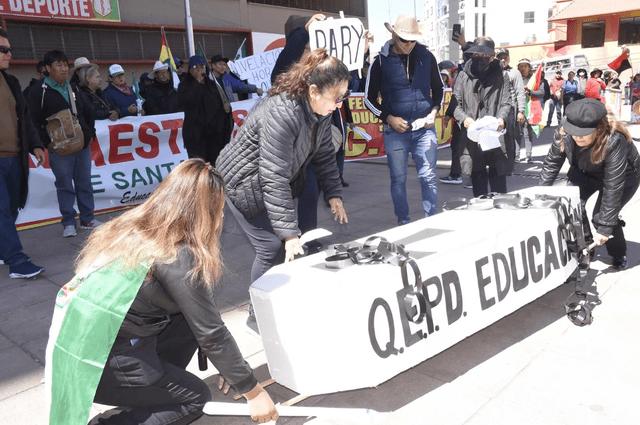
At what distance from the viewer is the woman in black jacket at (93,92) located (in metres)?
6.49

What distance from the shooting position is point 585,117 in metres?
3.48

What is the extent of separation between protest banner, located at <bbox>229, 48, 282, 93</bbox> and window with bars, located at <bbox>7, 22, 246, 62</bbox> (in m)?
5.86

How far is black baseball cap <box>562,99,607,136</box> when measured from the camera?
3473 millimetres

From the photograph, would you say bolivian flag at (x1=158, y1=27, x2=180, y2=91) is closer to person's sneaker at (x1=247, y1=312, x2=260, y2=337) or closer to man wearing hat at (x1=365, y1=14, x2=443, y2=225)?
man wearing hat at (x1=365, y1=14, x2=443, y2=225)

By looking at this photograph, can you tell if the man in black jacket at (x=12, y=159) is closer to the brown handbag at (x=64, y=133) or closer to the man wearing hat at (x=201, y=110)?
the brown handbag at (x=64, y=133)

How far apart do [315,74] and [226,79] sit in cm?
639

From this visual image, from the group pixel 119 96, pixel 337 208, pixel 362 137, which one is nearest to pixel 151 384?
pixel 337 208

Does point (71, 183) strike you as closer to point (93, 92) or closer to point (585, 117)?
point (93, 92)

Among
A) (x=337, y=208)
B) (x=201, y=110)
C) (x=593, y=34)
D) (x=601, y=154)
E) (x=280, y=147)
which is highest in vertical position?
(x=593, y=34)

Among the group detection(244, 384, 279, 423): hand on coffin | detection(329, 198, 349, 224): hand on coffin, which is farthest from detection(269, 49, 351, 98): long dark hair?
detection(244, 384, 279, 423): hand on coffin

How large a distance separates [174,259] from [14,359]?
1.92 m

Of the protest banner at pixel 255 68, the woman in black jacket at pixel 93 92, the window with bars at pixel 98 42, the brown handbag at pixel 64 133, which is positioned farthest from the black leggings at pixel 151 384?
the window with bars at pixel 98 42

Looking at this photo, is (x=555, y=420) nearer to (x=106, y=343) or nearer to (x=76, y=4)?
(x=106, y=343)

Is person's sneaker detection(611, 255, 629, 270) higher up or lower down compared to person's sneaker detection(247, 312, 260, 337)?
lower down
